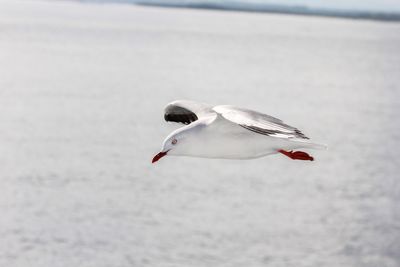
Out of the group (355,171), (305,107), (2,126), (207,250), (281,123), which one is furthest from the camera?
(305,107)

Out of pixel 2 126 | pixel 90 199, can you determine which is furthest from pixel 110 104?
pixel 90 199

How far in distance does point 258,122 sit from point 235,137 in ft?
0.90

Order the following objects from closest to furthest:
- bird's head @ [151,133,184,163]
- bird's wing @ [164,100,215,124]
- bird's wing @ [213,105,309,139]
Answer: bird's wing @ [213,105,309,139] → bird's head @ [151,133,184,163] → bird's wing @ [164,100,215,124]

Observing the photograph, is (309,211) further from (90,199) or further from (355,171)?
(90,199)

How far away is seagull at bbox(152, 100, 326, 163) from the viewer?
17.4 ft

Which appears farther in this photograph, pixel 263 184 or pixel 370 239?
pixel 263 184

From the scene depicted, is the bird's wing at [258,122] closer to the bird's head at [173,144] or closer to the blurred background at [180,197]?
the bird's head at [173,144]

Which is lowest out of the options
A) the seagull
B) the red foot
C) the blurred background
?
the blurred background

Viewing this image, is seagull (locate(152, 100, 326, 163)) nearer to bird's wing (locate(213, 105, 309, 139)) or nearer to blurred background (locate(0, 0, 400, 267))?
bird's wing (locate(213, 105, 309, 139))

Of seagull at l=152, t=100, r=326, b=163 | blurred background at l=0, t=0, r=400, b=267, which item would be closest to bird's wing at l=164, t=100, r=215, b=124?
seagull at l=152, t=100, r=326, b=163

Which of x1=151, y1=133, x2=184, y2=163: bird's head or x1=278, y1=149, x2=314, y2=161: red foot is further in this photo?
x1=278, y1=149, x2=314, y2=161: red foot

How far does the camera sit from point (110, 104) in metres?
166

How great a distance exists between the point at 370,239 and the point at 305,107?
5340cm

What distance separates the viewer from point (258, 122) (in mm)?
5508
